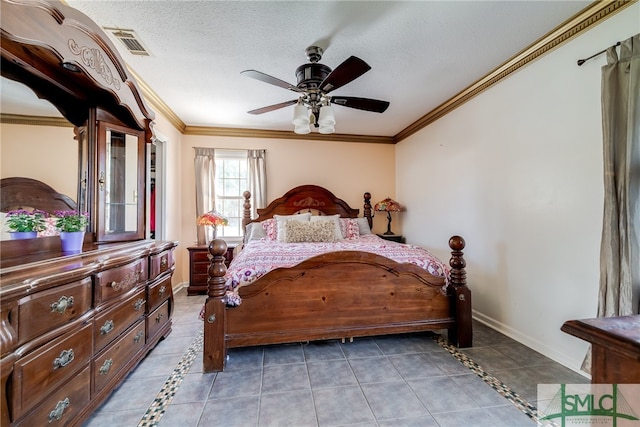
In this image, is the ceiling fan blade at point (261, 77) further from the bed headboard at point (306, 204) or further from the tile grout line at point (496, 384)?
the tile grout line at point (496, 384)

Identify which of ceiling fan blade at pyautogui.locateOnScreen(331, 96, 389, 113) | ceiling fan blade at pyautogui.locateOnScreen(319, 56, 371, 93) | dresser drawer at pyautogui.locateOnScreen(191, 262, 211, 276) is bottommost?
dresser drawer at pyautogui.locateOnScreen(191, 262, 211, 276)

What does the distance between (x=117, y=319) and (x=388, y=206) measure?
3766mm

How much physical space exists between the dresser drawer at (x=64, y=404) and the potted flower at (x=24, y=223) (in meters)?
0.76

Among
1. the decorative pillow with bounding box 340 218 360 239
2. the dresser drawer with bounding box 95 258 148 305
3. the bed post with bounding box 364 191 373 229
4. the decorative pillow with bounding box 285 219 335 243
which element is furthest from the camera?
the bed post with bounding box 364 191 373 229

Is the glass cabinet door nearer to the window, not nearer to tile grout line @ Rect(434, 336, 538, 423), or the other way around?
the window

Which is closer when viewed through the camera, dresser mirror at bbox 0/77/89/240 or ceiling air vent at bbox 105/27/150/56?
dresser mirror at bbox 0/77/89/240

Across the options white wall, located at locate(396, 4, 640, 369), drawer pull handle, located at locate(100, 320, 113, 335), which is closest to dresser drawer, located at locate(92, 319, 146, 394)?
drawer pull handle, located at locate(100, 320, 113, 335)

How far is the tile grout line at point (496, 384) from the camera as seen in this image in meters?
1.61

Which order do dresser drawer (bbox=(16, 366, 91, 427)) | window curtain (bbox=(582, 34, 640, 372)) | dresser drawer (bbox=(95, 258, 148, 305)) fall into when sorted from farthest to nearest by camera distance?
window curtain (bbox=(582, 34, 640, 372)), dresser drawer (bbox=(95, 258, 148, 305)), dresser drawer (bbox=(16, 366, 91, 427))

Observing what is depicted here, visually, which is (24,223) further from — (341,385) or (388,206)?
(388,206)

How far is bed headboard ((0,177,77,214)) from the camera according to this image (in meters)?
1.34

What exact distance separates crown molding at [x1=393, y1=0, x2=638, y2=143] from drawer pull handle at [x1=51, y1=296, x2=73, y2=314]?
3.54m

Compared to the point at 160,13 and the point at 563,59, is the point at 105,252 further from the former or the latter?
the point at 563,59

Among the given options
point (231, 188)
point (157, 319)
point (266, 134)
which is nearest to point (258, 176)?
point (231, 188)
